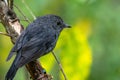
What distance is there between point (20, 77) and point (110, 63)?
35.7 inches

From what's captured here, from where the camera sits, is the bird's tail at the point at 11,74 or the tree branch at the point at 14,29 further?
the tree branch at the point at 14,29

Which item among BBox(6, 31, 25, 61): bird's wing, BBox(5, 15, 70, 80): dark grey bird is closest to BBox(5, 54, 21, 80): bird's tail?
BBox(5, 15, 70, 80): dark grey bird

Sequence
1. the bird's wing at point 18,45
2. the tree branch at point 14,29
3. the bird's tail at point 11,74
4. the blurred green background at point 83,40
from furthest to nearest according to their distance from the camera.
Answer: the blurred green background at point 83,40 < the bird's wing at point 18,45 < the tree branch at point 14,29 < the bird's tail at point 11,74

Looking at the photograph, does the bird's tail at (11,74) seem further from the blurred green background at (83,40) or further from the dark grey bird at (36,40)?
the blurred green background at (83,40)

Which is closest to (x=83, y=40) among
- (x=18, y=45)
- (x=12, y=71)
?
(x=18, y=45)

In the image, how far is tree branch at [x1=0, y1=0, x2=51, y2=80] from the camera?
645cm

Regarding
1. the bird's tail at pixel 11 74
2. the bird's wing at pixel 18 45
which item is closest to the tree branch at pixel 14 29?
the bird's wing at pixel 18 45

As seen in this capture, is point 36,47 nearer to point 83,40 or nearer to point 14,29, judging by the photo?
point 14,29

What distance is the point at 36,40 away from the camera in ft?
22.5

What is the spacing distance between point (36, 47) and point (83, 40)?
0.41 m

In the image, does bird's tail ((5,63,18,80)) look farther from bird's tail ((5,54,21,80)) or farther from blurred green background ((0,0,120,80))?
blurred green background ((0,0,120,80))

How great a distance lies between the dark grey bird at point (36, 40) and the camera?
6.48 metres

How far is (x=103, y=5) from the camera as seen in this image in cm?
783

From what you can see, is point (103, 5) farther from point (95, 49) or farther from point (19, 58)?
point (19, 58)
